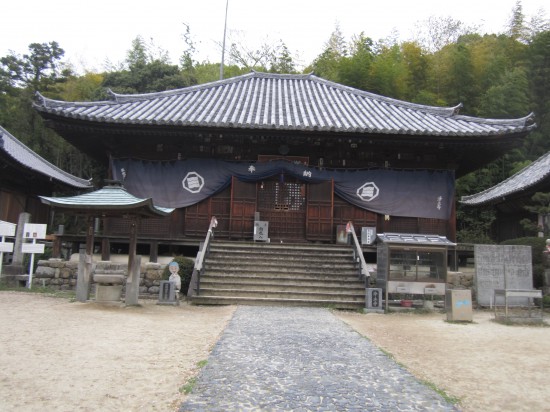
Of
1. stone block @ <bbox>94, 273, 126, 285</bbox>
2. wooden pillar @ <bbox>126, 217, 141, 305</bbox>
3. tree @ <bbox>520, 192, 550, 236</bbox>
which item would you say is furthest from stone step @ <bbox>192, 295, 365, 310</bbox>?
tree @ <bbox>520, 192, 550, 236</bbox>

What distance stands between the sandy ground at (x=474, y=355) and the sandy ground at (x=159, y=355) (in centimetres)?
2

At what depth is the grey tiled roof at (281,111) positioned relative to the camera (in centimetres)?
1300

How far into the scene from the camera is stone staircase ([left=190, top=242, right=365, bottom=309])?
11.0 m

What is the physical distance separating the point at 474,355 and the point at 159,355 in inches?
179

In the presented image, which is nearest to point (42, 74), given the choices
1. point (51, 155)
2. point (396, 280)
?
point (51, 155)

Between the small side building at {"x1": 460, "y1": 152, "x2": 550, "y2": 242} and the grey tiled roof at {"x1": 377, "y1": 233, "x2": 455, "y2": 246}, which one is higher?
the small side building at {"x1": 460, "y1": 152, "x2": 550, "y2": 242}

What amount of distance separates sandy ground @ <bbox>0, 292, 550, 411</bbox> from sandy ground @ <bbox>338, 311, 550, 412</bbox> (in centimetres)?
2

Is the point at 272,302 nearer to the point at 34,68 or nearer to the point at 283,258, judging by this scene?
the point at 283,258

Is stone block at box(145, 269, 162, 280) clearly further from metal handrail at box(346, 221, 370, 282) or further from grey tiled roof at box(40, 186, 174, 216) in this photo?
metal handrail at box(346, 221, 370, 282)

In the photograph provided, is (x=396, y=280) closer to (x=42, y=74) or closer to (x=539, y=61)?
(x=539, y=61)

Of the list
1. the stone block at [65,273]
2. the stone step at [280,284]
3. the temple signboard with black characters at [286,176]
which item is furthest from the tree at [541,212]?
the stone block at [65,273]

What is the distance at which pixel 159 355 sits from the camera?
18.5 ft

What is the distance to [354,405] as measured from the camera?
4.08 metres

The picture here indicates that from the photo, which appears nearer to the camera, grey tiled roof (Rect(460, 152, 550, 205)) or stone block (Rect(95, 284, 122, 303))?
stone block (Rect(95, 284, 122, 303))
